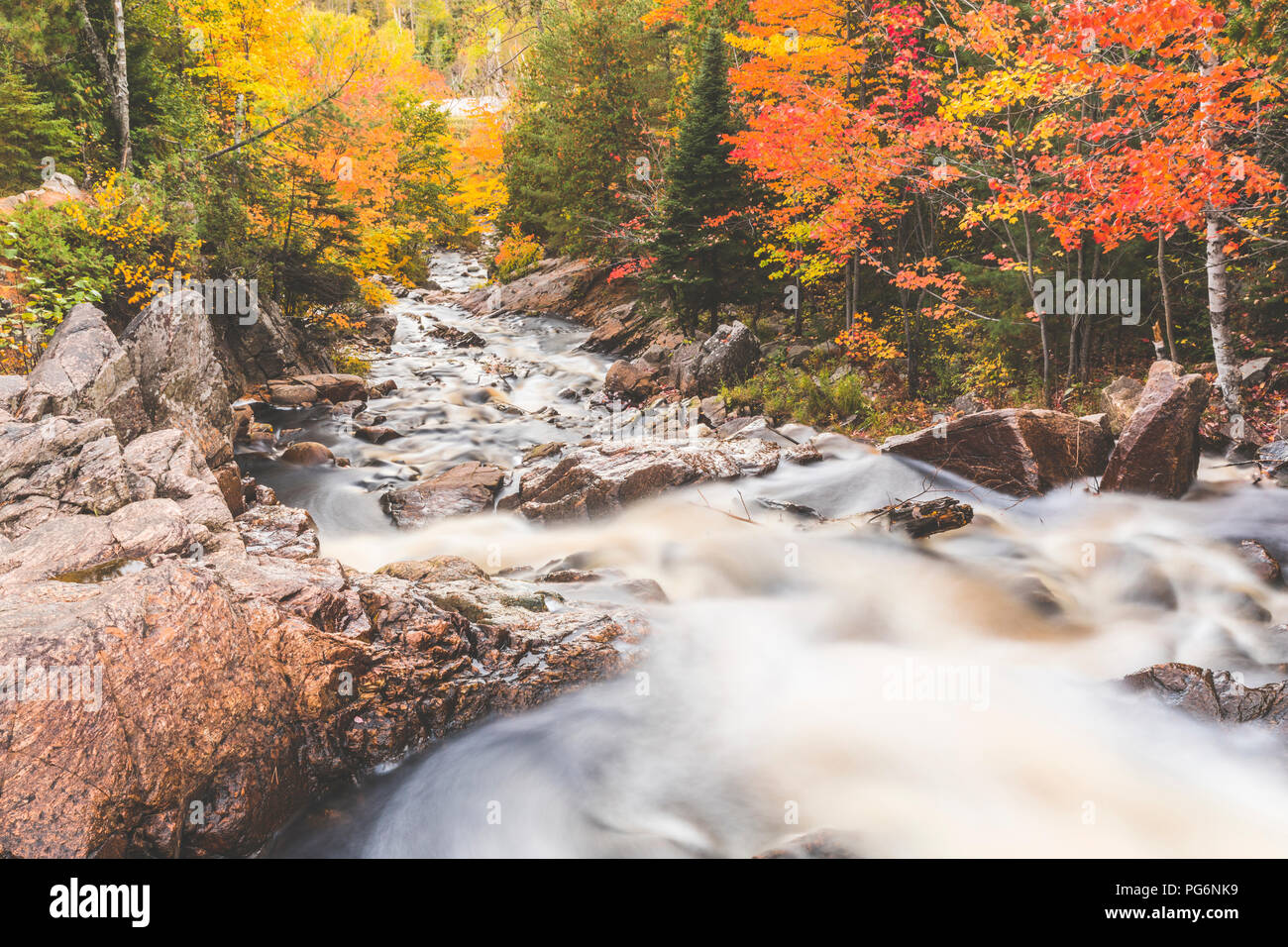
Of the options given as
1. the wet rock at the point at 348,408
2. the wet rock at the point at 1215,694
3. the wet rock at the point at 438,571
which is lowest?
the wet rock at the point at 1215,694

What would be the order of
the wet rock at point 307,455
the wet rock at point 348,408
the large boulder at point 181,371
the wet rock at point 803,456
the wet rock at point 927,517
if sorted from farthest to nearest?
the wet rock at point 348,408
the wet rock at point 307,455
the wet rock at point 803,456
the large boulder at point 181,371
the wet rock at point 927,517

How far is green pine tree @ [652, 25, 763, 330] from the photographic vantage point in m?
16.1

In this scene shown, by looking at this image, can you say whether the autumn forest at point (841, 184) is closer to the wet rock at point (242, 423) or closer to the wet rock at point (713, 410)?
the wet rock at point (713, 410)

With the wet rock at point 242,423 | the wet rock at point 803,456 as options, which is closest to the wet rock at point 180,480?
the wet rock at point 242,423

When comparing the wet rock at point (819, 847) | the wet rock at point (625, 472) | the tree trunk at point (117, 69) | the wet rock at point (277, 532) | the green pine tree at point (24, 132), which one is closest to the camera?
the wet rock at point (819, 847)

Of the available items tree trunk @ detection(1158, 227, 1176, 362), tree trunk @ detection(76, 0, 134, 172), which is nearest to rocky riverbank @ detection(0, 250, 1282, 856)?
tree trunk @ detection(1158, 227, 1176, 362)

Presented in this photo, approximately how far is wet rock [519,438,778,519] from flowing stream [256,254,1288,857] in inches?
13.0

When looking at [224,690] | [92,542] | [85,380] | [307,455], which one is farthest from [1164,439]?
[85,380]

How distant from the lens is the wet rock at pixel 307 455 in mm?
12859

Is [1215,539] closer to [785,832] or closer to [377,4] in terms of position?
[785,832]

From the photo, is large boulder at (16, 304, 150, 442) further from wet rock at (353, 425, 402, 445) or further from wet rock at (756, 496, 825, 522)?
wet rock at (756, 496, 825, 522)

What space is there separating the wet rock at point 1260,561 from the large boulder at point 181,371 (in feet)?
45.8

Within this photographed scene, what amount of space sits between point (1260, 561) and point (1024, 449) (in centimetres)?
288

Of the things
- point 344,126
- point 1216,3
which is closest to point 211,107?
point 344,126
